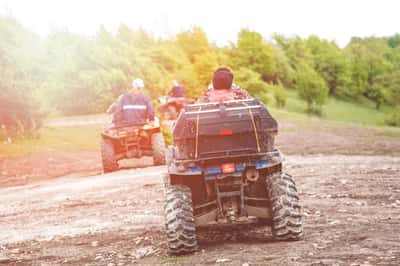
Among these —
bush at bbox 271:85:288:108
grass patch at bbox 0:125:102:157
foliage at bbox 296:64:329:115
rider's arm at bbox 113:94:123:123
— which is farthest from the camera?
foliage at bbox 296:64:329:115

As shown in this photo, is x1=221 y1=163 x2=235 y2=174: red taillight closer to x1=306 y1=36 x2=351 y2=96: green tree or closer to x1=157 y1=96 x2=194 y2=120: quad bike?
x1=157 y1=96 x2=194 y2=120: quad bike

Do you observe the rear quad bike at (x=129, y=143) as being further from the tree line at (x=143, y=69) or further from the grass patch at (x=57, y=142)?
the tree line at (x=143, y=69)

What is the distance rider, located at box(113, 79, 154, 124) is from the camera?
18609 mm

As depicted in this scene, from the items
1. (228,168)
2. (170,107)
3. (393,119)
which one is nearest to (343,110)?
(393,119)

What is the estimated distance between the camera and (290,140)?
90.8ft

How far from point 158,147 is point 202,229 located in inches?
412

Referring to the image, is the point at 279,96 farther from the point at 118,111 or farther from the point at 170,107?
the point at 118,111

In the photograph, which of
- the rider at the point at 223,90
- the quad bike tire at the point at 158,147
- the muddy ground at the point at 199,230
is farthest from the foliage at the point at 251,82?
the rider at the point at 223,90

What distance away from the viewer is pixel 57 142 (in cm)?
2961

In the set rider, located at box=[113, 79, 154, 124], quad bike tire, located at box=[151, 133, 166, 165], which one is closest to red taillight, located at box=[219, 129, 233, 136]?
rider, located at box=[113, 79, 154, 124]

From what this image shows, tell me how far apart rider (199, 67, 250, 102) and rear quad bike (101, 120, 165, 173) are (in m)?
10.0

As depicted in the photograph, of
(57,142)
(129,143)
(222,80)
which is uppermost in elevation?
(222,80)

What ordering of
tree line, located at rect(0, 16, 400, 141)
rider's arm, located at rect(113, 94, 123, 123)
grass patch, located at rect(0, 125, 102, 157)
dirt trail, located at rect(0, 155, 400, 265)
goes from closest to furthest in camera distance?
dirt trail, located at rect(0, 155, 400, 265) → rider's arm, located at rect(113, 94, 123, 123) → grass patch, located at rect(0, 125, 102, 157) → tree line, located at rect(0, 16, 400, 141)

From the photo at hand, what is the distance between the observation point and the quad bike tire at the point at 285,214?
761cm
